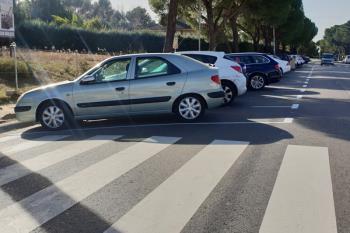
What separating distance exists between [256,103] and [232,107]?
1.32 meters

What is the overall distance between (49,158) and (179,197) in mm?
2805

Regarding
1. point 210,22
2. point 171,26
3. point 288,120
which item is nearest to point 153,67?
point 288,120

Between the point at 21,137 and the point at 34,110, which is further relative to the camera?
the point at 34,110

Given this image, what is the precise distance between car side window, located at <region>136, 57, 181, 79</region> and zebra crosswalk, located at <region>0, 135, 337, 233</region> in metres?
2.60

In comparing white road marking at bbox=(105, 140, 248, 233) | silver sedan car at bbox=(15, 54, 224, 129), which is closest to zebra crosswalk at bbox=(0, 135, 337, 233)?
white road marking at bbox=(105, 140, 248, 233)

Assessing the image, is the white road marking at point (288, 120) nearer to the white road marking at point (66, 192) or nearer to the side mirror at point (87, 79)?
the white road marking at point (66, 192)

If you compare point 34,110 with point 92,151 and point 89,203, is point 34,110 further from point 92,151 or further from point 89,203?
point 89,203

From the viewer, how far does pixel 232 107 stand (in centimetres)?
1388

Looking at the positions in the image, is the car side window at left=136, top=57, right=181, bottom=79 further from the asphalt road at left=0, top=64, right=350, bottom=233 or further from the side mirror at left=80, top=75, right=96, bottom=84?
the asphalt road at left=0, top=64, right=350, bottom=233

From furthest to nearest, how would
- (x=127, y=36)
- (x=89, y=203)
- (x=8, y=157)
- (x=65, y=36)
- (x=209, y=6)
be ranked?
(x=127, y=36) < (x=65, y=36) < (x=209, y=6) < (x=8, y=157) < (x=89, y=203)

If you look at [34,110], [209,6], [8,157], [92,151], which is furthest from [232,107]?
[209,6]

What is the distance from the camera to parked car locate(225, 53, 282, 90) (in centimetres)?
2025

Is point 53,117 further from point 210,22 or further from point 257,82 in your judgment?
point 210,22

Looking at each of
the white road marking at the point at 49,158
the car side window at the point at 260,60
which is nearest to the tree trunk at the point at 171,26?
the car side window at the point at 260,60
